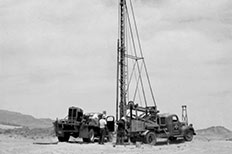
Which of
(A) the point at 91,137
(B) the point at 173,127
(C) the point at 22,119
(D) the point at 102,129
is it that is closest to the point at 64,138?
(A) the point at 91,137

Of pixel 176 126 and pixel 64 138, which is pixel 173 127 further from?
pixel 64 138

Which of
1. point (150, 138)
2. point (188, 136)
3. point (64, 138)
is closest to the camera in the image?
point (150, 138)

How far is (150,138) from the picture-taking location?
28.1 m

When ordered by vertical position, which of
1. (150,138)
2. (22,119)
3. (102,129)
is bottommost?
(150,138)

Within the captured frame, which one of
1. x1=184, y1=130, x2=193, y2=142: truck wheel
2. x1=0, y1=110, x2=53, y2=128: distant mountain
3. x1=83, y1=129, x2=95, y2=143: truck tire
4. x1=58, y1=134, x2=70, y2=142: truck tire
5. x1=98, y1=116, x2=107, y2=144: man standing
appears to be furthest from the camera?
x1=0, y1=110, x2=53, y2=128: distant mountain

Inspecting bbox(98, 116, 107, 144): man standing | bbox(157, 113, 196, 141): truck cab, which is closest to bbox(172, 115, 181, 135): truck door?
bbox(157, 113, 196, 141): truck cab

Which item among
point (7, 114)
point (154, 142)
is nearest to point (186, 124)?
point (154, 142)

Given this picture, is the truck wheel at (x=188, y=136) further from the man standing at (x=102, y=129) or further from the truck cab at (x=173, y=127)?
the man standing at (x=102, y=129)

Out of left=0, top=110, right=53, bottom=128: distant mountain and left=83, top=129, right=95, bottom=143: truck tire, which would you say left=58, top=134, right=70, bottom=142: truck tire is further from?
left=0, top=110, right=53, bottom=128: distant mountain

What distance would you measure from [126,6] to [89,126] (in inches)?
418

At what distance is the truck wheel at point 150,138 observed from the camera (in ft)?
91.1

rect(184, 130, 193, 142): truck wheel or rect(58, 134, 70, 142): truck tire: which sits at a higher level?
rect(184, 130, 193, 142): truck wheel

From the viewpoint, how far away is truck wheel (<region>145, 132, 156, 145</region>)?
27.8m

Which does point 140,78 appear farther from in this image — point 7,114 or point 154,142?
point 7,114
